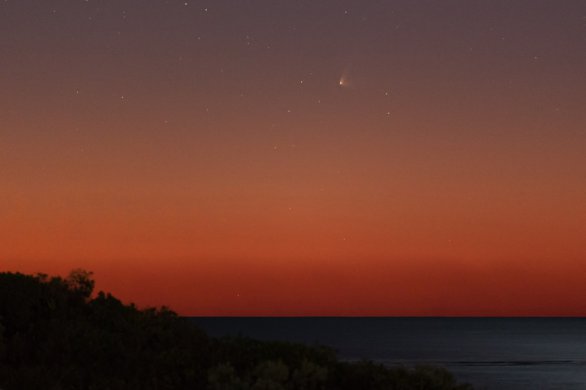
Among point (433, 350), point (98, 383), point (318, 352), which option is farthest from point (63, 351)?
point (433, 350)

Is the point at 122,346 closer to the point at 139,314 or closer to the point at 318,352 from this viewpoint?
the point at 139,314

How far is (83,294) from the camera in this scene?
25.6m

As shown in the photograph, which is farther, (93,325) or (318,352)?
(93,325)

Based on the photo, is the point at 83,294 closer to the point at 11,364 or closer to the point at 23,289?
the point at 23,289

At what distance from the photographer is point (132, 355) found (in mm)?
20625

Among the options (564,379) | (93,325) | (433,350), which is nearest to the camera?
(93,325)

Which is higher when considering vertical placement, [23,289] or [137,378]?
[23,289]

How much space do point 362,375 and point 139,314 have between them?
25.1 feet

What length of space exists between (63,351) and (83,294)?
4678 millimetres

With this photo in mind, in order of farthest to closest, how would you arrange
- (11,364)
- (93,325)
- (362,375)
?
1. (93,325)
2. (11,364)
3. (362,375)

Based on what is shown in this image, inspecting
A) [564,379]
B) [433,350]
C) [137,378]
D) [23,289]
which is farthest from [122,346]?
[433,350]

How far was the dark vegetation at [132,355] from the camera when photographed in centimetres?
1752

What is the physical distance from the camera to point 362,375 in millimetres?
18062

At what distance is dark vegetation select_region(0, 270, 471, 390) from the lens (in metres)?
17.5
